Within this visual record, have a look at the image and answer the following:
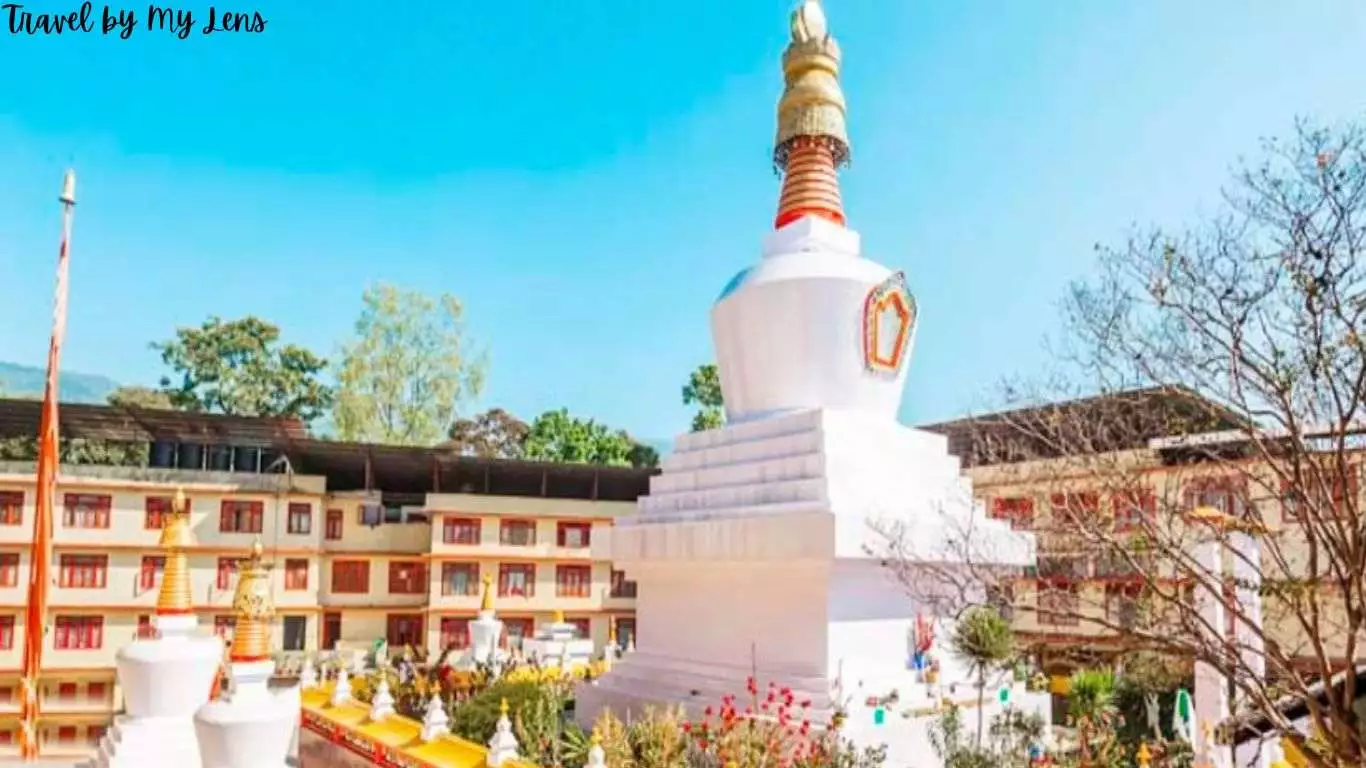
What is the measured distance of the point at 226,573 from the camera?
25031mm

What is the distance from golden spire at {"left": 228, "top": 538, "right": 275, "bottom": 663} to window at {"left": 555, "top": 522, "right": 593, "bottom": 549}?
1782cm

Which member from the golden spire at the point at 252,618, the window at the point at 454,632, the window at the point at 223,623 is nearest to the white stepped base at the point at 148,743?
the golden spire at the point at 252,618

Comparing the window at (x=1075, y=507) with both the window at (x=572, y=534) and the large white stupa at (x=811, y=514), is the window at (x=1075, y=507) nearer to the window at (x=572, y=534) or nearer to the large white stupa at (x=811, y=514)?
the large white stupa at (x=811, y=514)

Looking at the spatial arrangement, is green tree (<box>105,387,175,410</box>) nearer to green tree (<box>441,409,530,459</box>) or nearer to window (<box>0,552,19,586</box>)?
green tree (<box>441,409,530,459</box>)

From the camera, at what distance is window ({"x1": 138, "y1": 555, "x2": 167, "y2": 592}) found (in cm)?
2403

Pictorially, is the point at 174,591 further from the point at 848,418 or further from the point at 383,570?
the point at 383,570

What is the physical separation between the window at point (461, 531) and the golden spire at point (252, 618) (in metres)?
16.6

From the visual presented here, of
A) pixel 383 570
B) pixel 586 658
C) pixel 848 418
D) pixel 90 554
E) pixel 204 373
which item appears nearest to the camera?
pixel 848 418

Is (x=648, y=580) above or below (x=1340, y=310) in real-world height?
below

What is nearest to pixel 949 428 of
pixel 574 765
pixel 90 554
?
pixel 574 765

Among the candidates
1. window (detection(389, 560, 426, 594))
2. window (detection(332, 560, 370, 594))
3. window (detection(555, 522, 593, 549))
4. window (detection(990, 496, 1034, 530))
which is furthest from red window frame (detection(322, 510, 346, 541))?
window (detection(990, 496, 1034, 530))

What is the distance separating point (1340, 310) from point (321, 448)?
23.8 meters

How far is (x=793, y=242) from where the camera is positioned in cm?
1455

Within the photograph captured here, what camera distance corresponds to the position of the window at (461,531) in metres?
27.0
